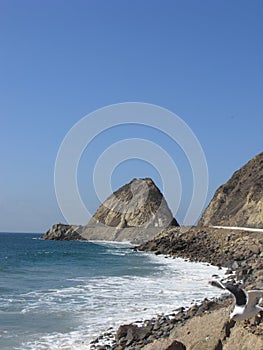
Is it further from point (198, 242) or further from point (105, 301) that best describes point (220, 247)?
point (105, 301)

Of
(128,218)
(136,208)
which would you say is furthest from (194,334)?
(136,208)

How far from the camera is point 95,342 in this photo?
11727 millimetres

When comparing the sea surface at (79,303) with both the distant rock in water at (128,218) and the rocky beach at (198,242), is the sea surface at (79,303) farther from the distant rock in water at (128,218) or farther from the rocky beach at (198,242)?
the distant rock in water at (128,218)

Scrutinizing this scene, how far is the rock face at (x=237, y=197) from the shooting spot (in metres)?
56.9

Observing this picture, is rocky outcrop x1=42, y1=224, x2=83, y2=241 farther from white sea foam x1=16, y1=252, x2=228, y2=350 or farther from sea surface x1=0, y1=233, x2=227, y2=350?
white sea foam x1=16, y1=252, x2=228, y2=350

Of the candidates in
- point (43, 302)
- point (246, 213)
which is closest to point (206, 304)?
point (43, 302)

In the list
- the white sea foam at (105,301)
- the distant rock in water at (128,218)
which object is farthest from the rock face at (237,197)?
the white sea foam at (105,301)

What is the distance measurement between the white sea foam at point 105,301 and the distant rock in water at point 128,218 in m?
66.1

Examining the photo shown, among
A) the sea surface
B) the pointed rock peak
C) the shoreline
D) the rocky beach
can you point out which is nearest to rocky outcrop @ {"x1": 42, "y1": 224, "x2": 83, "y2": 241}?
the rocky beach

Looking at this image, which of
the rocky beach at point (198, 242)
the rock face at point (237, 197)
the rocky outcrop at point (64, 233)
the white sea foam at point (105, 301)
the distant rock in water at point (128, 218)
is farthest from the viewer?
the rocky outcrop at point (64, 233)

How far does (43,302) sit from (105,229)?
96524 mm

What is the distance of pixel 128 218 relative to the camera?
10844 centimetres

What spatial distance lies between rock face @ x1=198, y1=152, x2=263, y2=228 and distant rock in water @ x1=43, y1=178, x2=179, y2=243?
20.5 meters

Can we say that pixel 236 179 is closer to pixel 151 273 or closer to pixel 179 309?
pixel 151 273
